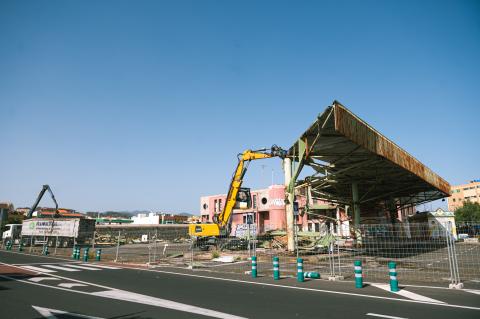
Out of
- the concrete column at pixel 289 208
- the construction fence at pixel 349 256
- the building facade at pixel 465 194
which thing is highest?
the building facade at pixel 465 194

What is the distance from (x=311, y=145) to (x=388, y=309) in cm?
1368

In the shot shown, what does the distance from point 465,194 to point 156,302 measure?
128301 millimetres

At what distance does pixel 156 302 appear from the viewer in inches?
305

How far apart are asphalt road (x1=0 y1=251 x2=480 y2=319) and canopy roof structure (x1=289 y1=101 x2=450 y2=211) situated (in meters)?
8.10

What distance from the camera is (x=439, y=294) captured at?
866cm

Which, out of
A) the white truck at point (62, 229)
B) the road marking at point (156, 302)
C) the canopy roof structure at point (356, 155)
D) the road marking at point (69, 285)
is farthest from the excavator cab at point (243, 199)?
the road marking at point (156, 302)

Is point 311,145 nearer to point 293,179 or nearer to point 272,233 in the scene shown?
point 293,179

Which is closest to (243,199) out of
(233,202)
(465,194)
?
(233,202)

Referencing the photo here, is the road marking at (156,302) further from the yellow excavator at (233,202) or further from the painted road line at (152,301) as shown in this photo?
the yellow excavator at (233,202)

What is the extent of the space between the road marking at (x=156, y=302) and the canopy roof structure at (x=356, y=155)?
34.8 feet

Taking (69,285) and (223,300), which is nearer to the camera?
(223,300)

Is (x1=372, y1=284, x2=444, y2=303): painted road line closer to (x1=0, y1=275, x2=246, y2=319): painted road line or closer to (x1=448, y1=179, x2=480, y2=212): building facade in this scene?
(x1=0, y1=275, x2=246, y2=319): painted road line

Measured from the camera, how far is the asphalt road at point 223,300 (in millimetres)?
6582

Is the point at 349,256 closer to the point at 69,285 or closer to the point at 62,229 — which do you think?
the point at 69,285
